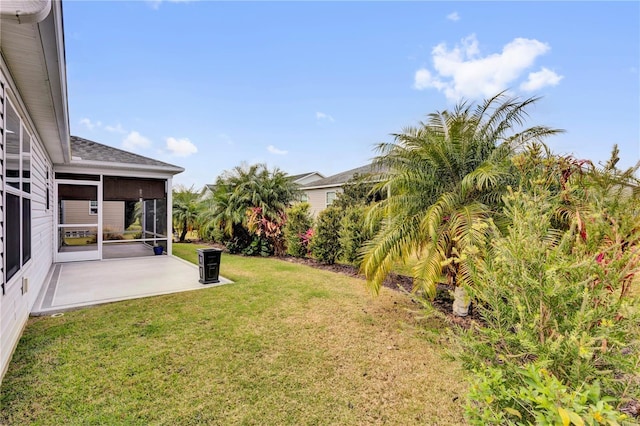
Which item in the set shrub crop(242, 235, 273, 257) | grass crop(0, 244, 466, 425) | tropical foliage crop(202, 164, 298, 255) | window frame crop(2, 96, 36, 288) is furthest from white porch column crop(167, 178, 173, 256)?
window frame crop(2, 96, 36, 288)

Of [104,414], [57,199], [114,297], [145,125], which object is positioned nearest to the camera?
[104,414]

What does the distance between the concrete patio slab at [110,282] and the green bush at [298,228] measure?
3.54m

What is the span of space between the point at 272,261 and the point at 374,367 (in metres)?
7.53

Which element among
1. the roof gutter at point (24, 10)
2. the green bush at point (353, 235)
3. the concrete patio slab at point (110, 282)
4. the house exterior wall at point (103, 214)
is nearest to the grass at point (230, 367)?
the concrete patio slab at point (110, 282)

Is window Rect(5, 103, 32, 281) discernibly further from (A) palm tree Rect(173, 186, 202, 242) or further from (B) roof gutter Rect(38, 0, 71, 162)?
(A) palm tree Rect(173, 186, 202, 242)

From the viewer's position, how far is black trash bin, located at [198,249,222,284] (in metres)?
6.90

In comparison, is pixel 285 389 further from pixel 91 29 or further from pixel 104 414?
pixel 91 29

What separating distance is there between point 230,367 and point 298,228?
7.89 metres

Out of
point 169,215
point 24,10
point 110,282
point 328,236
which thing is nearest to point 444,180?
point 328,236

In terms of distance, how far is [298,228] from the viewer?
1123 centimetres

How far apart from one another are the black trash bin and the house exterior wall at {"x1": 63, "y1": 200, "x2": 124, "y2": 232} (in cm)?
1109

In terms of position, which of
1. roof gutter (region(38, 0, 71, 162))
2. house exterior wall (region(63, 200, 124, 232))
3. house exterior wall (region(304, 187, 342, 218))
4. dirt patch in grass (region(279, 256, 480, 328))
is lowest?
dirt patch in grass (region(279, 256, 480, 328))

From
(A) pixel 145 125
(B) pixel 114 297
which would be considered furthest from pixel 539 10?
(A) pixel 145 125

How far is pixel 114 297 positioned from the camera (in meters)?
5.86
